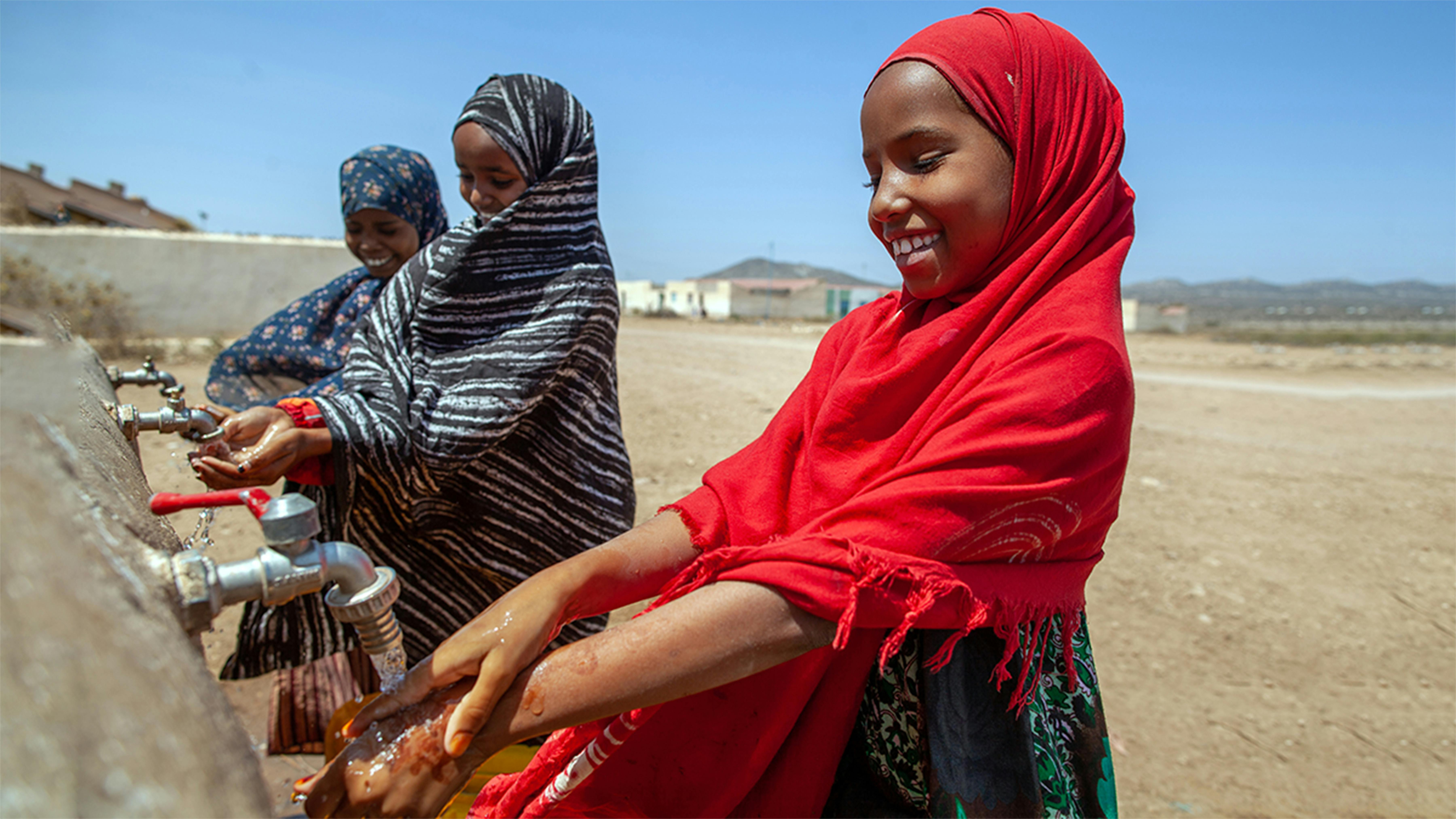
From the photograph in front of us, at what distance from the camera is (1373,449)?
8.07 m

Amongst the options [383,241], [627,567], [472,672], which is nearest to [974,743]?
[627,567]

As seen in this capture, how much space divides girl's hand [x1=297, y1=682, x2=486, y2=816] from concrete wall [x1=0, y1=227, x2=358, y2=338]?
41.6ft

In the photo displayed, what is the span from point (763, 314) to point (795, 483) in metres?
45.2

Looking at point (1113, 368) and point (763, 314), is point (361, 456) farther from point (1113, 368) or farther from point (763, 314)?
point (763, 314)

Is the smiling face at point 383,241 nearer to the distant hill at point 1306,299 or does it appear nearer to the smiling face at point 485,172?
the smiling face at point 485,172

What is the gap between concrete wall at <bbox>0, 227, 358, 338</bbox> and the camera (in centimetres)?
1253

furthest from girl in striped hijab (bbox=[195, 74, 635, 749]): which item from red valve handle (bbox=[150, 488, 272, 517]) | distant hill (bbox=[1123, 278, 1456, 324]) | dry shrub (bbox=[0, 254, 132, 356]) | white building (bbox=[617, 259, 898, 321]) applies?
distant hill (bbox=[1123, 278, 1456, 324])

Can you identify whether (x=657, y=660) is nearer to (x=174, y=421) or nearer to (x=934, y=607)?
(x=934, y=607)

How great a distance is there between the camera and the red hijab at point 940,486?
109cm

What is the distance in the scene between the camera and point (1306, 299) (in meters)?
138

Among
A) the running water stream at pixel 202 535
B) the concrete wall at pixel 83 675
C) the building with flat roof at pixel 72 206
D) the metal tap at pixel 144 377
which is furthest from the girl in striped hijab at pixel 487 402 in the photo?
the building with flat roof at pixel 72 206

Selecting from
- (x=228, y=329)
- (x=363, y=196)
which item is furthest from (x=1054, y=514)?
(x=228, y=329)

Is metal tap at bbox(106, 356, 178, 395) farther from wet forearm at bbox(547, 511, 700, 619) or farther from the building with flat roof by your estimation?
the building with flat roof

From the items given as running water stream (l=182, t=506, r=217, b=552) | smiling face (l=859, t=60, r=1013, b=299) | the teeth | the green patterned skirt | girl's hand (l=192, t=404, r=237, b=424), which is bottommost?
the green patterned skirt
